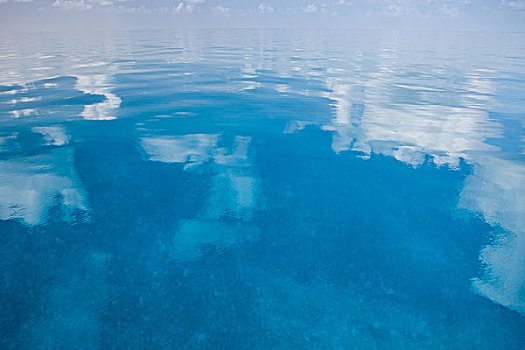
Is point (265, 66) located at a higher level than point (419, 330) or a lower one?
higher

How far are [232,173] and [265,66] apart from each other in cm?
2088

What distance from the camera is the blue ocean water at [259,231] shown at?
3795mm

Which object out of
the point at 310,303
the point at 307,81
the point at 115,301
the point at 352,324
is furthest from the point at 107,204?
the point at 307,81

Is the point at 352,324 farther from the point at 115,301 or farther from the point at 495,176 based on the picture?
the point at 495,176

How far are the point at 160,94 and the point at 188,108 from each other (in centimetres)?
333

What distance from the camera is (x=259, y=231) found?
18.0 ft

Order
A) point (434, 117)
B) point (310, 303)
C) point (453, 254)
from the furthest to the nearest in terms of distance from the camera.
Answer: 1. point (434, 117)
2. point (453, 254)
3. point (310, 303)

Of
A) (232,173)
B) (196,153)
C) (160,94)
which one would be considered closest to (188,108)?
(160,94)

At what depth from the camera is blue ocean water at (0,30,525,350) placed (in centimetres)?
379

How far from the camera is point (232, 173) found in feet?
24.6

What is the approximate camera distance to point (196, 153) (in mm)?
8531

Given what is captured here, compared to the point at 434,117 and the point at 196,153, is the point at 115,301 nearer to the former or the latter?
the point at 196,153

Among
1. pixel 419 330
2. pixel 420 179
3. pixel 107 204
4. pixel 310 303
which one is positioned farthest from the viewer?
pixel 420 179

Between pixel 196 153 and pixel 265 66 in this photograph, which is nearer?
pixel 196 153
